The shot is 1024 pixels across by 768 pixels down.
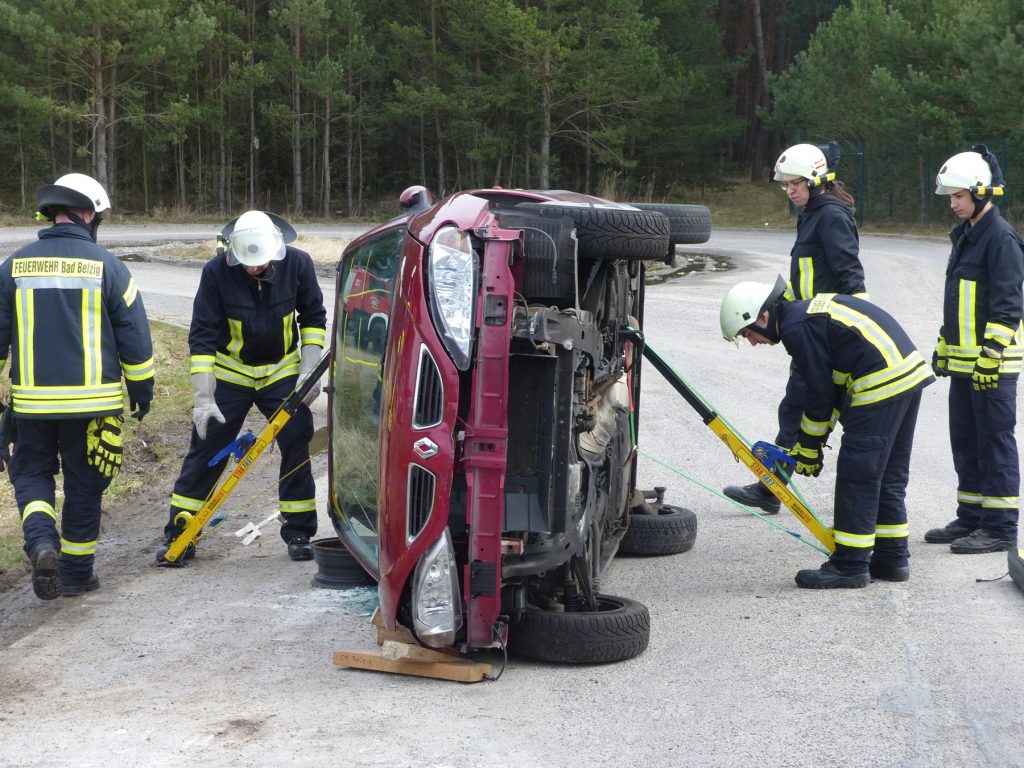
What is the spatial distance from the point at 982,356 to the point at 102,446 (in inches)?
182

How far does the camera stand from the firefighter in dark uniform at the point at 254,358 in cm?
659

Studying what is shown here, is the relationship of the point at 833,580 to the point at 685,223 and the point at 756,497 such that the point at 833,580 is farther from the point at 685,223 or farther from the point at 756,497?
the point at 685,223

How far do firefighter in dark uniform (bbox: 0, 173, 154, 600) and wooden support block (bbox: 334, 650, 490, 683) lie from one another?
1807 millimetres

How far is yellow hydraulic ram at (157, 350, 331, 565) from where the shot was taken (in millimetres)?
6410

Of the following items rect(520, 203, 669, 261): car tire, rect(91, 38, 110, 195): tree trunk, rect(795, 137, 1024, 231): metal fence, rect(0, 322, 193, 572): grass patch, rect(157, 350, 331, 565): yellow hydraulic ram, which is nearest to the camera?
rect(520, 203, 669, 261): car tire

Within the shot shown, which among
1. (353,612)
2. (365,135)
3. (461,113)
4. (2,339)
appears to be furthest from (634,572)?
(365,135)

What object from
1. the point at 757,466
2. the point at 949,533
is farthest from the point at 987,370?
the point at 757,466

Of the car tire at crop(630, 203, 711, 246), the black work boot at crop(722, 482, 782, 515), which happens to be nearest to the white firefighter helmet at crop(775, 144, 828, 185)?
the car tire at crop(630, 203, 711, 246)

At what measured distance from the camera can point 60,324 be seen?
607 centimetres

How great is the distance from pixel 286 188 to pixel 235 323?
→ 47.1 m

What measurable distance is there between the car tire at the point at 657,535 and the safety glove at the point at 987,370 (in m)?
1.73

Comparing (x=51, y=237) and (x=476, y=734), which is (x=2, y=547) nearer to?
(x=51, y=237)

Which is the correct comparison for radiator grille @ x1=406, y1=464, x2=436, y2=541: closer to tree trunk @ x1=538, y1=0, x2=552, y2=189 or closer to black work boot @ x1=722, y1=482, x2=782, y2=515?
black work boot @ x1=722, y1=482, x2=782, y2=515

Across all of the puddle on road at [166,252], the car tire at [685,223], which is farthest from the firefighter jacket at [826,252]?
the puddle on road at [166,252]
